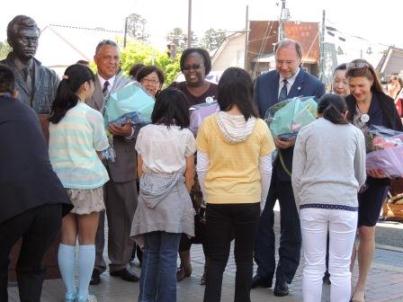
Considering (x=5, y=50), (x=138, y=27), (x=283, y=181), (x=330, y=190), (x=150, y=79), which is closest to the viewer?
(x=330, y=190)

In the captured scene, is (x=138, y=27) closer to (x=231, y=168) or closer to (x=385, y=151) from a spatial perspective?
(x=385, y=151)

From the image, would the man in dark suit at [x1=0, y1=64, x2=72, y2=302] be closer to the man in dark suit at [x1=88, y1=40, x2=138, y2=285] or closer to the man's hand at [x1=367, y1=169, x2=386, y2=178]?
the man in dark suit at [x1=88, y1=40, x2=138, y2=285]

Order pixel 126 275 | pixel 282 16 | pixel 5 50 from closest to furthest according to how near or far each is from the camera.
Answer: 1. pixel 126 275
2. pixel 5 50
3. pixel 282 16

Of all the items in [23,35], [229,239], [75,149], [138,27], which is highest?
[138,27]

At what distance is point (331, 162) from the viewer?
429 cm

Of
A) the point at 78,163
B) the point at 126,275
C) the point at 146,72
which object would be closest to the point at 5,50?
the point at 146,72

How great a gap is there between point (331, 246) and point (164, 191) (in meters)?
1.23

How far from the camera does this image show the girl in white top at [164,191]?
176 inches

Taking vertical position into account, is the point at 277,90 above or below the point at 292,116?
above

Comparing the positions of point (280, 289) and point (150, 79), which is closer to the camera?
point (280, 289)

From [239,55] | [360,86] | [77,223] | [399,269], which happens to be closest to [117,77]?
[77,223]

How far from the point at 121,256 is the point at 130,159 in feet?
2.94

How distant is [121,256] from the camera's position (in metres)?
5.67

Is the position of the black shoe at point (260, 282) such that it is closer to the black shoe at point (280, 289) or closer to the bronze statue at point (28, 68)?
the black shoe at point (280, 289)
